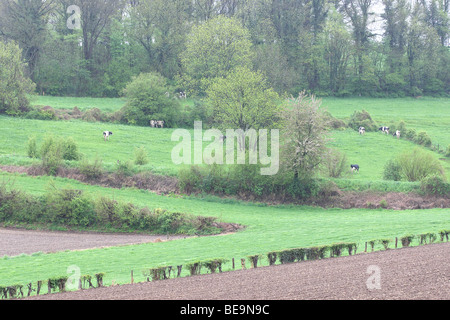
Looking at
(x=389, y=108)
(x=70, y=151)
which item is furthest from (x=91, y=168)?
(x=389, y=108)

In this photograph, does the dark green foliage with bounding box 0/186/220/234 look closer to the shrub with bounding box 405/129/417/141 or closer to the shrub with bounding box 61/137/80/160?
the shrub with bounding box 61/137/80/160

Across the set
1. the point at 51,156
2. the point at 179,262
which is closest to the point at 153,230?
the point at 179,262

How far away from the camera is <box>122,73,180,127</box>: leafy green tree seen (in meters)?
69.8

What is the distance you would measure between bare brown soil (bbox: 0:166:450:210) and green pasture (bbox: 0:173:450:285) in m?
1.13

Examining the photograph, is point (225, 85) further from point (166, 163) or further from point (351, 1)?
point (351, 1)

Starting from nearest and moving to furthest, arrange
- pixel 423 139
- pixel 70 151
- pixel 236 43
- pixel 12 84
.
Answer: pixel 70 151, pixel 12 84, pixel 423 139, pixel 236 43

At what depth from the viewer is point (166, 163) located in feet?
175

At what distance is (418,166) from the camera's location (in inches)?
1928

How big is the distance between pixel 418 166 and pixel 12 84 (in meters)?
48.1

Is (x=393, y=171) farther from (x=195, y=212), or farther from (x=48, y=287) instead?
(x=48, y=287)

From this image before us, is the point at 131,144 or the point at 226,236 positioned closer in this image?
the point at 226,236

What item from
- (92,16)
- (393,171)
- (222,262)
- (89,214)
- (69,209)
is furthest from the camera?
(92,16)

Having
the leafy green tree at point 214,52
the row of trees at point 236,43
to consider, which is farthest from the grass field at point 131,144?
the row of trees at point 236,43

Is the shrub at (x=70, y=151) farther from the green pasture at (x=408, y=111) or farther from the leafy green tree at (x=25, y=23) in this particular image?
the green pasture at (x=408, y=111)
